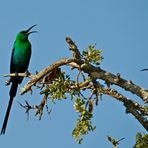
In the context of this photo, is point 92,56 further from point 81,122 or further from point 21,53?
point 21,53

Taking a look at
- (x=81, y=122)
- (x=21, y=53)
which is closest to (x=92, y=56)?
(x=81, y=122)

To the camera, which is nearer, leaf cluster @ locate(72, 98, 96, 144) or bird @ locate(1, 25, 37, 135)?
leaf cluster @ locate(72, 98, 96, 144)

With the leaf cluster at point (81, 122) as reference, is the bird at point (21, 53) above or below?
above

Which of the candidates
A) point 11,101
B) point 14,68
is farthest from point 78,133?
point 14,68

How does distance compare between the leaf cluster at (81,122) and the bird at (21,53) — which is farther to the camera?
the bird at (21,53)

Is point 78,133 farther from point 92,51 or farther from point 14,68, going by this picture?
point 14,68

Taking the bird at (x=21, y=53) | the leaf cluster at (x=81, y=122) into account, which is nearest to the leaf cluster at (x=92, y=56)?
the leaf cluster at (x=81, y=122)

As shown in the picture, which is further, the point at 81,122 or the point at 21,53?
the point at 21,53

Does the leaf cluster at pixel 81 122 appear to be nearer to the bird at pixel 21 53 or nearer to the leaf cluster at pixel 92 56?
the leaf cluster at pixel 92 56

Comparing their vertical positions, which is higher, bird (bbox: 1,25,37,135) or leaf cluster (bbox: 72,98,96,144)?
bird (bbox: 1,25,37,135)

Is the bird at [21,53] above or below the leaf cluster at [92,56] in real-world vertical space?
above

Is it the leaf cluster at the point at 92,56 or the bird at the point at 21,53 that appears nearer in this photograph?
the leaf cluster at the point at 92,56

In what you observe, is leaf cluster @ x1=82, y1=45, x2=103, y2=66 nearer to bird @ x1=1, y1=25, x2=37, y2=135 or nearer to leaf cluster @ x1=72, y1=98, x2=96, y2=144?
leaf cluster @ x1=72, y1=98, x2=96, y2=144

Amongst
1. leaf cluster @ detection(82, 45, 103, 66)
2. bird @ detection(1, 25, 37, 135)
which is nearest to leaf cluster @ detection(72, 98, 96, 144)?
leaf cluster @ detection(82, 45, 103, 66)
